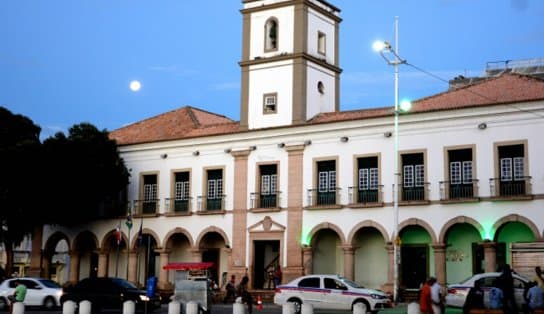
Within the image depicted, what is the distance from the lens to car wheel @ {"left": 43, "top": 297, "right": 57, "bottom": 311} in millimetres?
32188

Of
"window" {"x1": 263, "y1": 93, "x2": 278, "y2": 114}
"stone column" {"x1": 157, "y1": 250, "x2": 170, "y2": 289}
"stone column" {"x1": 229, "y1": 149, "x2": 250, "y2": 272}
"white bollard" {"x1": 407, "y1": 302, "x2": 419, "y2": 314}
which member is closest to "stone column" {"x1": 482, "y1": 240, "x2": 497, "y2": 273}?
"stone column" {"x1": 229, "y1": 149, "x2": 250, "y2": 272}

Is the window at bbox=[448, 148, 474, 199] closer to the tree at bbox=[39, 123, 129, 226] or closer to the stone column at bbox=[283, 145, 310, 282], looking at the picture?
the stone column at bbox=[283, 145, 310, 282]

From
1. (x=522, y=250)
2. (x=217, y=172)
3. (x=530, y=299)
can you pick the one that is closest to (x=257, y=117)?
(x=217, y=172)

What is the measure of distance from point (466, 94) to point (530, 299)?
59.2ft

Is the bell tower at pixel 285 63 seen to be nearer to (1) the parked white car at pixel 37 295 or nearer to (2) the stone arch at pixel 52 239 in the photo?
(2) the stone arch at pixel 52 239

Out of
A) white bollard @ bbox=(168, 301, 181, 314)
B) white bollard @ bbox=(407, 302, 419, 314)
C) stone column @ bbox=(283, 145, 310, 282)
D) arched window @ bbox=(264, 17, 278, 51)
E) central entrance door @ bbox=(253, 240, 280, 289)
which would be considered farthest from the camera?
arched window @ bbox=(264, 17, 278, 51)

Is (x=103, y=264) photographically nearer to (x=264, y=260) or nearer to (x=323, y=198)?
(x=264, y=260)

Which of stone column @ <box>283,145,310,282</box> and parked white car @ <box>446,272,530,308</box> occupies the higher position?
stone column @ <box>283,145,310,282</box>

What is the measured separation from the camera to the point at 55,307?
3222 centimetres

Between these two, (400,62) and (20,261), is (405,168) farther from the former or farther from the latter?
(20,261)

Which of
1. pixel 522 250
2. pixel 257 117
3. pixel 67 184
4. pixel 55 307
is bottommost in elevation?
pixel 55 307

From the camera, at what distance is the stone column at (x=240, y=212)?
4153 centimetres

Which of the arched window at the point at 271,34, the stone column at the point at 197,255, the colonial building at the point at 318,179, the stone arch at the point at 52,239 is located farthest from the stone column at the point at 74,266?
the arched window at the point at 271,34

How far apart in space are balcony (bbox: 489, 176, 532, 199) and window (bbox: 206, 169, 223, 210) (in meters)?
14.1
